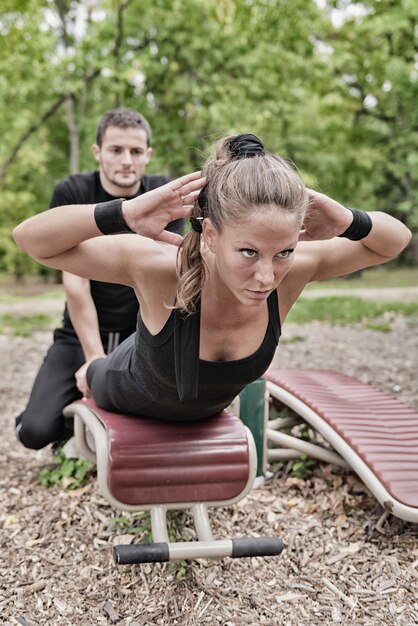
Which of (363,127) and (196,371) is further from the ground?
(363,127)

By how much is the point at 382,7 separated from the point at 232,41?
100 inches

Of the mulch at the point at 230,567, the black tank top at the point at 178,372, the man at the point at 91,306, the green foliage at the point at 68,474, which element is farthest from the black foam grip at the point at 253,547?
the green foliage at the point at 68,474

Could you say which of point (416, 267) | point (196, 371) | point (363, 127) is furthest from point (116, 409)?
point (416, 267)

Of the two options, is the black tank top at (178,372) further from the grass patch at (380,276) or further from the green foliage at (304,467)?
the grass patch at (380,276)

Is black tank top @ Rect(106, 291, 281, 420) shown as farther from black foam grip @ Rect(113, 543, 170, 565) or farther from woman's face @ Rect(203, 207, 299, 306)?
black foam grip @ Rect(113, 543, 170, 565)

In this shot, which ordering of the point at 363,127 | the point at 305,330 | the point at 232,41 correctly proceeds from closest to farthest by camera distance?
the point at 305,330
the point at 232,41
the point at 363,127

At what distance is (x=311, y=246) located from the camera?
7.12 feet

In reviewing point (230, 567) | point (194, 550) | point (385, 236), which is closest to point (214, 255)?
point (385, 236)

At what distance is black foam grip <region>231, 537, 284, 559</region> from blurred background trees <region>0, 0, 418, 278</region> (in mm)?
3548

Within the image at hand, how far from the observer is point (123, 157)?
3.46 m

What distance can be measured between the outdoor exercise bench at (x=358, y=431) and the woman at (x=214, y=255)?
903 millimetres

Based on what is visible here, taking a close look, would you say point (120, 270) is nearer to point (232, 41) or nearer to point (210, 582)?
point (210, 582)

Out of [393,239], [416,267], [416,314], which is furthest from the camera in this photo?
[416,267]

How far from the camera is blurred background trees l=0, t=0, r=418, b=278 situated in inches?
335
